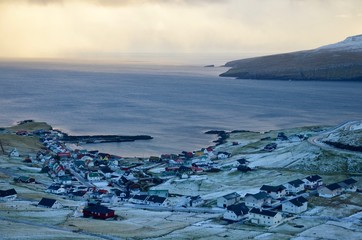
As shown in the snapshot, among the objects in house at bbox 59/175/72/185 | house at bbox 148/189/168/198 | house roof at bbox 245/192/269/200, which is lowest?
house at bbox 59/175/72/185

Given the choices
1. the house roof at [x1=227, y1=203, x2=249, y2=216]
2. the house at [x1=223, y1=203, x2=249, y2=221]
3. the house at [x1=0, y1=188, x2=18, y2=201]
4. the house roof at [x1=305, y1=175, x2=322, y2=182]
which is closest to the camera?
the house at [x1=223, y1=203, x2=249, y2=221]

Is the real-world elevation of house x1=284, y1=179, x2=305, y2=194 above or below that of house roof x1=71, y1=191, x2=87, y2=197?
above

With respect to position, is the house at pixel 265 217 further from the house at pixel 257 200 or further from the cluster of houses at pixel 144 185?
the house at pixel 257 200

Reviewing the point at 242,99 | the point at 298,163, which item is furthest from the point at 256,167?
the point at 242,99

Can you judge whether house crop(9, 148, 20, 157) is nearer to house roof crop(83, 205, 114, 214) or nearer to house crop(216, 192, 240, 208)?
house roof crop(83, 205, 114, 214)

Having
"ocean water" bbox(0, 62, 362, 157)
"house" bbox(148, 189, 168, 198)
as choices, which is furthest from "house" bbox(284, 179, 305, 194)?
"ocean water" bbox(0, 62, 362, 157)

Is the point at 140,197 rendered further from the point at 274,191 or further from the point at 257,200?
the point at 274,191

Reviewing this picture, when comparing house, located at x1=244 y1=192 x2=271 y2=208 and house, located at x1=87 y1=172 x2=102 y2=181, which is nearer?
house, located at x1=244 y1=192 x2=271 y2=208
